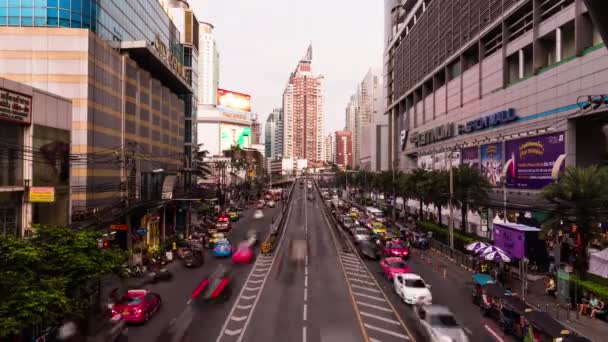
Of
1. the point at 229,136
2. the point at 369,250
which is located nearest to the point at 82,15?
the point at 369,250

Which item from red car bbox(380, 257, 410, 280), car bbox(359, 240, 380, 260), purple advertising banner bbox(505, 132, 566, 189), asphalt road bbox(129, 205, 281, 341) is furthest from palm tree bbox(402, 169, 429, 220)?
asphalt road bbox(129, 205, 281, 341)

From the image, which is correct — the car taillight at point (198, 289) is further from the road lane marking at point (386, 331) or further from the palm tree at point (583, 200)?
the palm tree at point (583, 200)

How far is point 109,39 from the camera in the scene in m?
40.3

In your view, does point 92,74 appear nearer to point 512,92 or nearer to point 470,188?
point 470,188

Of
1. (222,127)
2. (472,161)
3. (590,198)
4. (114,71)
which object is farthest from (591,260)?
(222,127)

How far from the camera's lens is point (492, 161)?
197ft

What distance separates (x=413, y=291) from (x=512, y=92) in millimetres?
39791

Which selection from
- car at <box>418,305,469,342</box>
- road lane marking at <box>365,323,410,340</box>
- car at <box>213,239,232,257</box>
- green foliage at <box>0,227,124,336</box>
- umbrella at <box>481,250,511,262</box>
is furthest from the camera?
car at <box>213,239,232,257</box>

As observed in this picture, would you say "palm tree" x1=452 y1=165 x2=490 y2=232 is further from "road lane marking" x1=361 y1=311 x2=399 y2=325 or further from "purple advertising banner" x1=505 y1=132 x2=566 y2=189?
"road lane marking" x1=361 y1=311 x2=399 y2=325

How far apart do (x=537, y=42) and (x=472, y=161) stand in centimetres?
2236

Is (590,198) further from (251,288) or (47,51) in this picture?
(47,51)

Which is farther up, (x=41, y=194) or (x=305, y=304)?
→ (x=41, y=194)

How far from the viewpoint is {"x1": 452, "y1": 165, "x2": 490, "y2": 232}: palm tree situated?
148ft

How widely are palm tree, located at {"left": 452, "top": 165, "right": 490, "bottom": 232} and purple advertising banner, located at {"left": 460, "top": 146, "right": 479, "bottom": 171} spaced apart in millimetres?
18267
